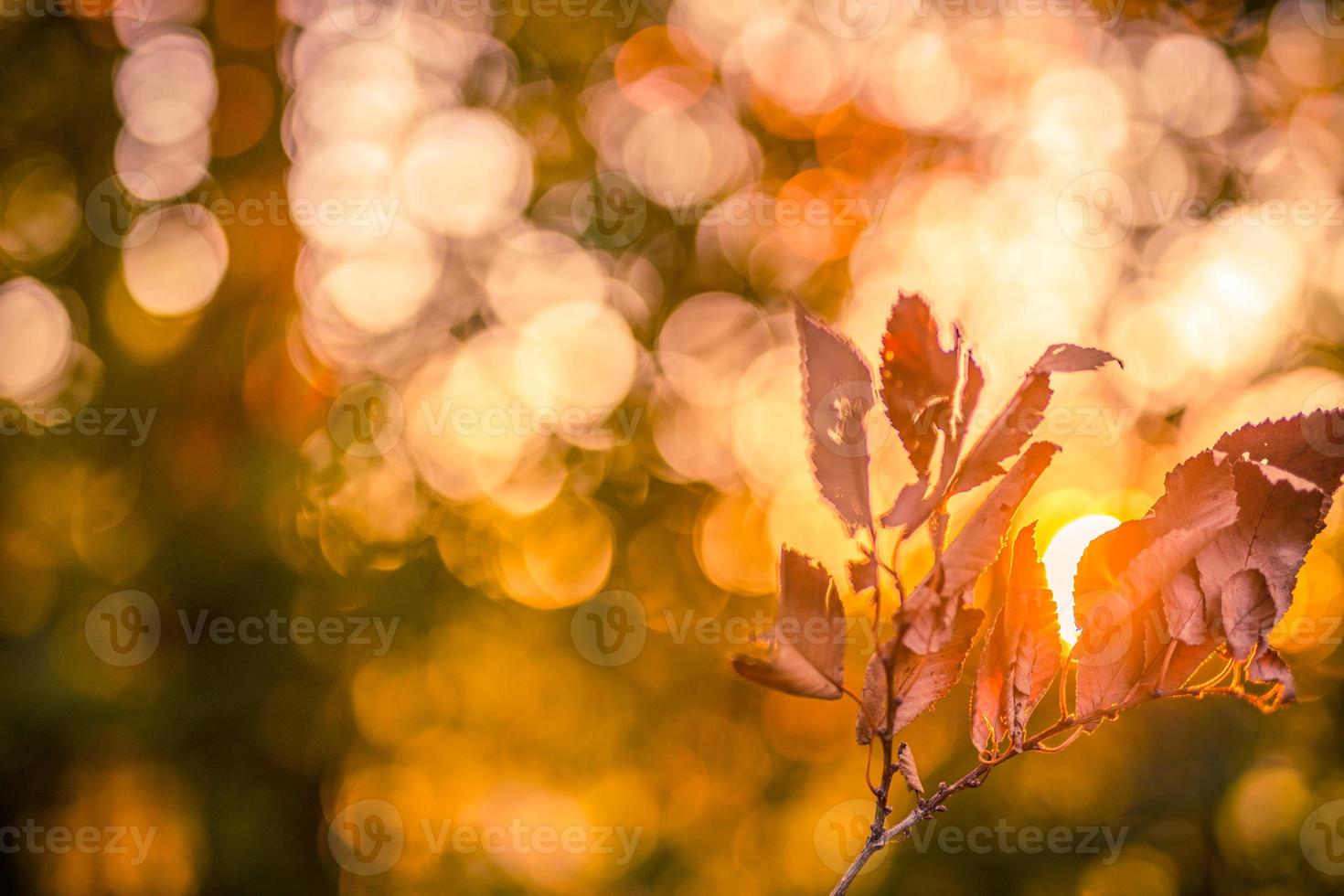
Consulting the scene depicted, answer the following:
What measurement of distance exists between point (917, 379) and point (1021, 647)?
0.31 metres

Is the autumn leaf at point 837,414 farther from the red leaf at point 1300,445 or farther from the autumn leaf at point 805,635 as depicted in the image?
the red leaf at point 1300,445

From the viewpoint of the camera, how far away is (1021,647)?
904 mm

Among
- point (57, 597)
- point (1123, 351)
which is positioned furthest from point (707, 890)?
point (1123, 351)

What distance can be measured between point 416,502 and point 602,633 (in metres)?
1.26

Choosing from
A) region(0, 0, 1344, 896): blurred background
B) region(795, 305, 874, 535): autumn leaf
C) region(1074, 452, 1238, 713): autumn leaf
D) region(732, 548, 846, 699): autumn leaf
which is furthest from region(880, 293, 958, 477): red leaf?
region(0, 0, 1344, 896): blurred background

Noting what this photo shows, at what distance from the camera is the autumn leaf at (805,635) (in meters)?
0.79

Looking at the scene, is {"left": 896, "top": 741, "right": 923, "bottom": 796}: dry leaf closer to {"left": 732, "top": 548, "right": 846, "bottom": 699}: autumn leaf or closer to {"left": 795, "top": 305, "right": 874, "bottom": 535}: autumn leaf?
{"left": 732, "top": 548, "right": 846, "bottom": 699}: autumn leaf

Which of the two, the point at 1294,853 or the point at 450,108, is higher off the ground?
the point at 450,108

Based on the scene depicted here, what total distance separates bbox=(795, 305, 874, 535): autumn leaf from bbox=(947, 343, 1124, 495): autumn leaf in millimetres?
91

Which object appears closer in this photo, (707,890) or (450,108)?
(707,890)

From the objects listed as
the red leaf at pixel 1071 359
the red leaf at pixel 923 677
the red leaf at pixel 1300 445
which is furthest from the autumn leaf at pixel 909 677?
the red leaf at pixel 1300 445

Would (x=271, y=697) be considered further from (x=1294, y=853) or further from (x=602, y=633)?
(x=1294, y=853)

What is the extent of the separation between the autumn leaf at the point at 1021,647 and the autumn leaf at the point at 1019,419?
0.15m

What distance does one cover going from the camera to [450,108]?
5.55m
